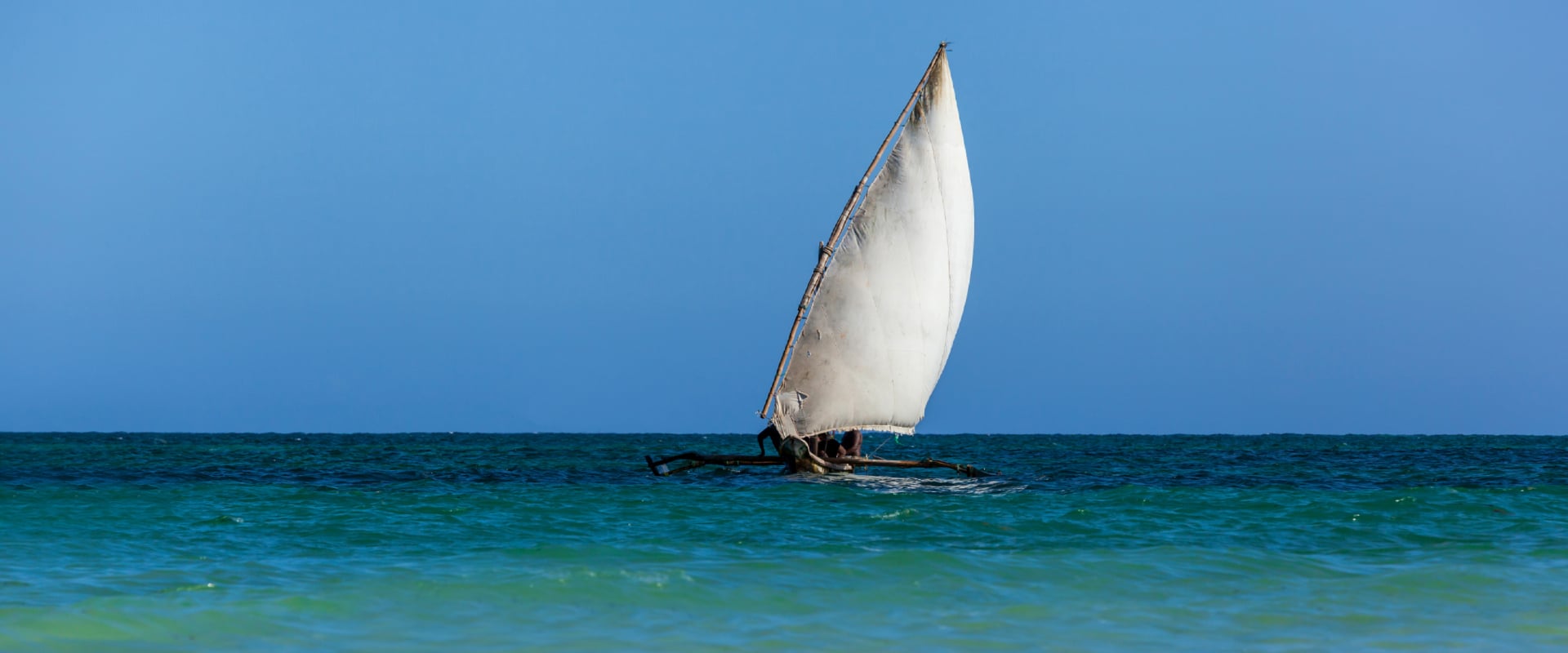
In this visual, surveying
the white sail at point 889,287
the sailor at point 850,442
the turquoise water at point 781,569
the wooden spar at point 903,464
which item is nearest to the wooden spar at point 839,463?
the wooden spar at point 903,464

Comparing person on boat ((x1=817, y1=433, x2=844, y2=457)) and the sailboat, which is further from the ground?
the sailboat

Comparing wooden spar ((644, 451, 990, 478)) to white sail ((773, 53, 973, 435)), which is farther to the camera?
white sail ((773, 53, 973, 435))

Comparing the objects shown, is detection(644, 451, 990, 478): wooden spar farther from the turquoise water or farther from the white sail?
the turquoise water

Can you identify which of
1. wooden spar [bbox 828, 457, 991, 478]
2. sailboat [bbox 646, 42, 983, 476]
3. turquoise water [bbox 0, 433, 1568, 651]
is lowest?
turquoise water [bbox 0, 433, 1568, 651]

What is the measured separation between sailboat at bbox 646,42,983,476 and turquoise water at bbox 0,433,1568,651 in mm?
3765

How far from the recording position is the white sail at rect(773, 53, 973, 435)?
2934 cm

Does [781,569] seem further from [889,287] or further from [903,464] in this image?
[889,287]

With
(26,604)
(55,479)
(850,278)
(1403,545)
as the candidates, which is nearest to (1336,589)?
(1403,545)

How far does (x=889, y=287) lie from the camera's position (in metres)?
29.6

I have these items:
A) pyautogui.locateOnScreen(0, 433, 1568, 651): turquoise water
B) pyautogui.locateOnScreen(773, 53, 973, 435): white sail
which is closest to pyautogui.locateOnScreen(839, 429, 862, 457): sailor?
pyautogui.locateOnScreen(773, 53, 973, 435): white sail

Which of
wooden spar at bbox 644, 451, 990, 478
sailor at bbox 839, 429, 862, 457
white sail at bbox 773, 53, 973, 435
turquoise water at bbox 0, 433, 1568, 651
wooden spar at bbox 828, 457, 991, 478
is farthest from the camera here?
sailor at bbox 839, 429, 862, 457

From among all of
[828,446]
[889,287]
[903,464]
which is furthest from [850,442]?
[889,287]

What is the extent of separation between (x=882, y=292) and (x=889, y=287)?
22cm

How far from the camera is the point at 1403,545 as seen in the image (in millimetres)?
16281
